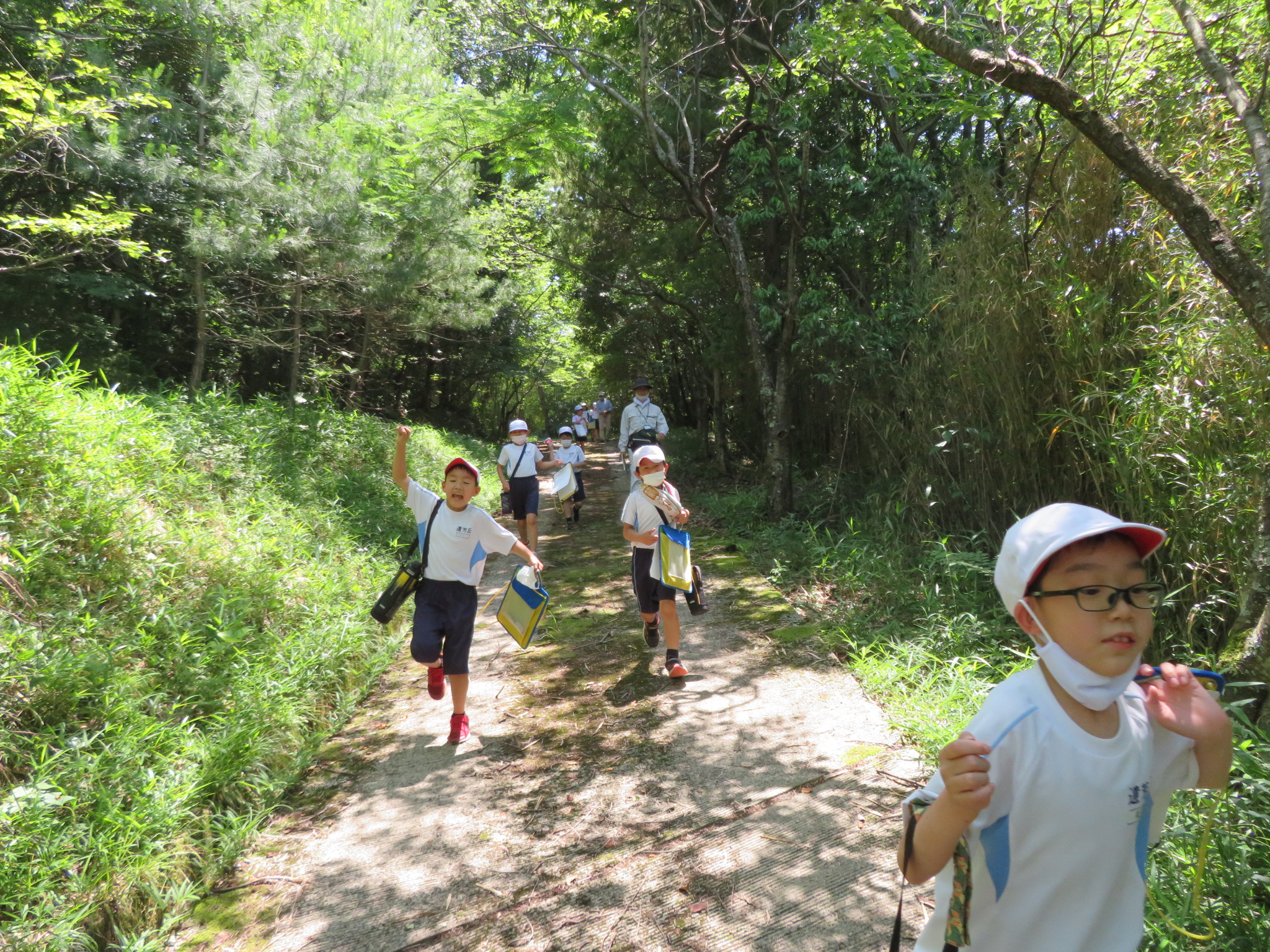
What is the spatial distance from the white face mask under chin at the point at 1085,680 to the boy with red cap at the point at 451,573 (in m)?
3.33

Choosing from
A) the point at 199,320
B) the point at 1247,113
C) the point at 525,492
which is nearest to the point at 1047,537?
the point at 1247,113

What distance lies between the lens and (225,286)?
948 cm

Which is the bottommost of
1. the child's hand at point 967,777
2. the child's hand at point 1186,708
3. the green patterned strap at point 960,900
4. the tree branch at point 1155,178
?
the green patterned strap at point 960,900

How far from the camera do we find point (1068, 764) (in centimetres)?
136

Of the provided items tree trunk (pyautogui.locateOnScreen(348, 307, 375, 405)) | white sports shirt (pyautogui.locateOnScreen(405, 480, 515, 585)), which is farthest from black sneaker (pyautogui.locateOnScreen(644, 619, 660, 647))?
tree trunk (pyautogui.locateOnScreen(348, 307, 375, 405))

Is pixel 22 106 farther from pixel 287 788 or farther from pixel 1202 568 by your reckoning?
pixel 1202 568

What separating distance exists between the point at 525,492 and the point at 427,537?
432 cm

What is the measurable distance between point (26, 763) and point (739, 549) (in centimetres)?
694

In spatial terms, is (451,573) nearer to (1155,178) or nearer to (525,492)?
(1155,178)

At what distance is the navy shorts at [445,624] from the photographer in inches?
171

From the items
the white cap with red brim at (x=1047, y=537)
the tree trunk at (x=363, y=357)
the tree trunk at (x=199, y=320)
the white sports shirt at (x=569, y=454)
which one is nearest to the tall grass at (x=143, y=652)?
the tree trunk at (x=199, y=320)

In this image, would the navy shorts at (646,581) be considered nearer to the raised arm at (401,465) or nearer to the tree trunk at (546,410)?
the raised arm at (401,465)

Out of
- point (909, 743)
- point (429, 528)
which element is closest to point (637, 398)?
point (429, 528)

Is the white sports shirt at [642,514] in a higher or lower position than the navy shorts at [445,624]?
higher
